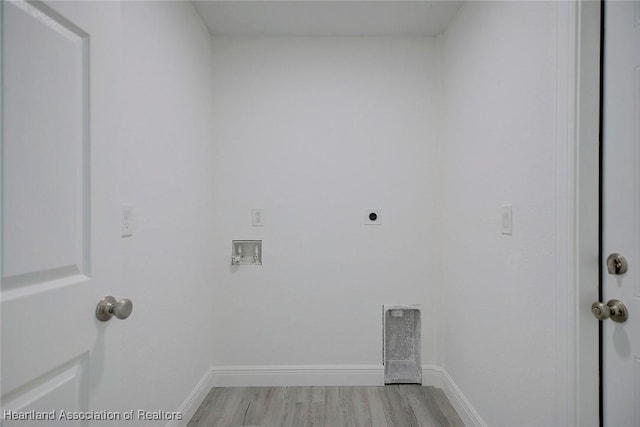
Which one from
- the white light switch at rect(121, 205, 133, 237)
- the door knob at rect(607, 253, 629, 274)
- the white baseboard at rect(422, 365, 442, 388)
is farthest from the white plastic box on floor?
the white light switch at rect(121, 205, 133, 237)

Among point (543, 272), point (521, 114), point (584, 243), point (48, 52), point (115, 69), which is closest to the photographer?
point (48, 52)

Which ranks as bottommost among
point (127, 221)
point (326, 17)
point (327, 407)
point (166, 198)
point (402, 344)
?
point (327, 407)

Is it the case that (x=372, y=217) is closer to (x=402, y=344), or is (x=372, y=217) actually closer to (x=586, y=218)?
(x=402, y=344)

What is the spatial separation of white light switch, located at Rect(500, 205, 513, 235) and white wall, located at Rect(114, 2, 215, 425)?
153cm

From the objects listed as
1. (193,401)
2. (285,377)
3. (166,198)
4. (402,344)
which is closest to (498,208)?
(402,344)

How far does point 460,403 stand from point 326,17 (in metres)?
2.41

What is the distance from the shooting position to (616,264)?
1.07m

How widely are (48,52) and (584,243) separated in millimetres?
1519

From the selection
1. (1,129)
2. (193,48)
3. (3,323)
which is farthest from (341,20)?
(3,323)

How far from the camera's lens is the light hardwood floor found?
1.97 metres

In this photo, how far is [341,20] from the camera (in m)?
2.20

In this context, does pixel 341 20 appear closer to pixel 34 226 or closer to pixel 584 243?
pixel 584 243

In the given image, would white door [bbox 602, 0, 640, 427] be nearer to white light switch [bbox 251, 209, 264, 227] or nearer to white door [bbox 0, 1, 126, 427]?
white door [bbox 0, 1, 126, 427]

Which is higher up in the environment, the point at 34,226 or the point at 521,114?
the point at 521,114
